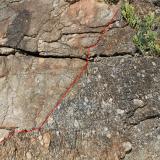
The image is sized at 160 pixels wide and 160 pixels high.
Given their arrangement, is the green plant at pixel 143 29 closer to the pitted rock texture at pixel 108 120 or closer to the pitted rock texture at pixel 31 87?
the pitted rock texture at pixel 108 120

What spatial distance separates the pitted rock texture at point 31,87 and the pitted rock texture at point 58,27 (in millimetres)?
317

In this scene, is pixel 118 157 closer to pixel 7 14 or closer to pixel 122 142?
pixel 122 142

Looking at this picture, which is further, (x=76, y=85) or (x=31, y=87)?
(x=31, y=87)

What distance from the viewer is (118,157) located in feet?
25.9

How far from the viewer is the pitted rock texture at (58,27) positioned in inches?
366

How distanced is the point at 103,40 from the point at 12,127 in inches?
109

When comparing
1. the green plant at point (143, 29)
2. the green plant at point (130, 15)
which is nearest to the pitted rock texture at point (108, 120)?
the green plant at point (143, 29)

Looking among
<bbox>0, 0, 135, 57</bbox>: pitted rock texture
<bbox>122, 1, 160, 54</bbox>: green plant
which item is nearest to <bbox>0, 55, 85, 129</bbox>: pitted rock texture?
<bbox>0, 0, 135, 57</bbox>: pitted rock texture

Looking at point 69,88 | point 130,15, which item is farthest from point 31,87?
point 130,15

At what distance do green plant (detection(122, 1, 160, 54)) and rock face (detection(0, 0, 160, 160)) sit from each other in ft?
0.57

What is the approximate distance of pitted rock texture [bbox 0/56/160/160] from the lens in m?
7.94

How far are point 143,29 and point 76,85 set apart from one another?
6.42ft

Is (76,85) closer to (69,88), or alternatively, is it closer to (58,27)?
(69,88)

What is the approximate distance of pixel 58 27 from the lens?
969 cm
